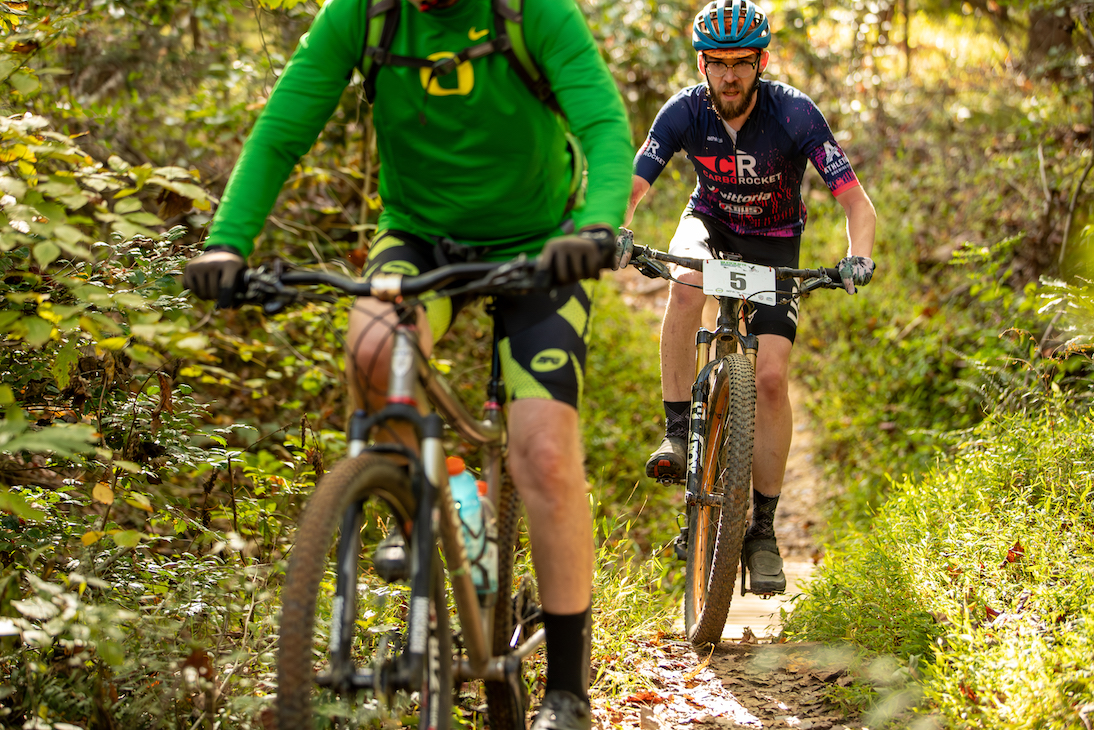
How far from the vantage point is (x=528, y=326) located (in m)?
2.34

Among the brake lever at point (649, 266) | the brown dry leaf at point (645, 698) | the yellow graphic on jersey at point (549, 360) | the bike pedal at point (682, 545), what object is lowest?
the brown dry leaf at point (645, 698)

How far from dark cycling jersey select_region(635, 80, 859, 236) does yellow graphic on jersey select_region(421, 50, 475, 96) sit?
5.77ft

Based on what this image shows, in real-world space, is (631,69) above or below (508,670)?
above

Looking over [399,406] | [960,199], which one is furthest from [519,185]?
[960,199]

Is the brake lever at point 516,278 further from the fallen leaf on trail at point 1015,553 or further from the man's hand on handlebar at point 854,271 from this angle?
the fallen leaf on trail at point 1015,553

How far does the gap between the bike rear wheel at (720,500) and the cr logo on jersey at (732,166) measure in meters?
0.88

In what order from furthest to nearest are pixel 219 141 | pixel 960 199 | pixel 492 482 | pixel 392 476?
pixel 960 199
pixel 219 141
pixel 492 482
pixel 392 476

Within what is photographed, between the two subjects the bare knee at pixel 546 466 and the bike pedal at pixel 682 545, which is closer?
Result: the bare knee at pixel 546 466

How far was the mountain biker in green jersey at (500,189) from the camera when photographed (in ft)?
7.20

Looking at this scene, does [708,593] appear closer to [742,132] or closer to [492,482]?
[492,482]

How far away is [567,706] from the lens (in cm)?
233

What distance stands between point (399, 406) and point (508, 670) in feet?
2.86

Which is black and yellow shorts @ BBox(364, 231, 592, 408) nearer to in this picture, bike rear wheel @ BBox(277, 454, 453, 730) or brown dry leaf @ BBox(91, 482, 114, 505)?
bike rear wheel @ BBox(277, 454, 453, 730)

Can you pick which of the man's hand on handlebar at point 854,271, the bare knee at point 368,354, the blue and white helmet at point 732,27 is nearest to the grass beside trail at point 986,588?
the man's hand on handlebar at point 854,271
